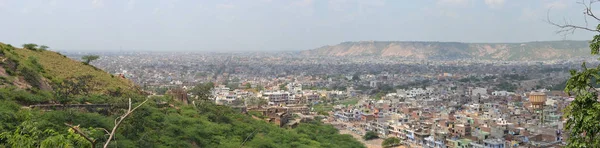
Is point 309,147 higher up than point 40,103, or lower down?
lower down

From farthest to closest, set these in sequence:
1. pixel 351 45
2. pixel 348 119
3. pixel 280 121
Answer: pixel 351 45 → pixel 348 119 → pixel 280 121

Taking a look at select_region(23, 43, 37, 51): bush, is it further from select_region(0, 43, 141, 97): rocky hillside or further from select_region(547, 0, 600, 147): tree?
select_region(547, 0, 600, 147): tree

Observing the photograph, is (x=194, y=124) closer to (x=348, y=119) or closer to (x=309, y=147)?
(x=309, y=147)

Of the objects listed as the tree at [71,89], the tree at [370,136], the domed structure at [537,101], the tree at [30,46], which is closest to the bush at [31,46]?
the tree at [30,46]

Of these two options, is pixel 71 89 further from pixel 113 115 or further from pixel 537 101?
pixel 537 101

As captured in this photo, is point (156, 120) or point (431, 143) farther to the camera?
point (431, 143)

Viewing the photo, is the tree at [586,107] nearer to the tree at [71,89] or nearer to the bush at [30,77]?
the tree at [71,89]

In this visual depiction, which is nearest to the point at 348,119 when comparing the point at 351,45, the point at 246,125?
the point at 246,125
